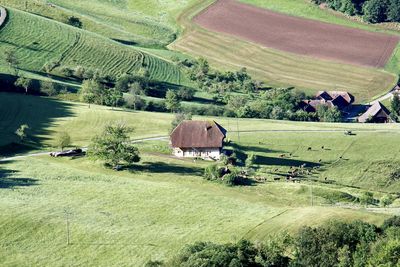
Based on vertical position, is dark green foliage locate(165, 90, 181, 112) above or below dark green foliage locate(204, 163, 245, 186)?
above

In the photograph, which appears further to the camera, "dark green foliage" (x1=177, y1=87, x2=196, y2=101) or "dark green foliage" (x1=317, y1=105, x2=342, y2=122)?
"dark green foliage" (x1=177, y1=87, x2=196, y2=101)

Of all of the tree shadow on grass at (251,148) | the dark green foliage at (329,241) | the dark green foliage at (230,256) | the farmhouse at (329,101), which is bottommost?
the dark green foliage at (230,256)

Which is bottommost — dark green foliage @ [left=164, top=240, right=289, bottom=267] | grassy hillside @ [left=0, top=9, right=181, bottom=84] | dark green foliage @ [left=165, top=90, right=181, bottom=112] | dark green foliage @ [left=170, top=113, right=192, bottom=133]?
dark green foliage @ [left=164, top=240, right=289, bottom=267]

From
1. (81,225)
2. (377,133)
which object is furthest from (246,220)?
(377,133)

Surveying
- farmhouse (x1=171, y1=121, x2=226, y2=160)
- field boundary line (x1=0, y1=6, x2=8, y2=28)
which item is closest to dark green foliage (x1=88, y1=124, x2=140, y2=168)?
farmhouse (x1=171, y1=121, x2=226, y2=160)

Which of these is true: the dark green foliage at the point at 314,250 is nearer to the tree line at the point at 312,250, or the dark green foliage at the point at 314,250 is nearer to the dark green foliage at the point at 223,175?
the tree line at the point at 312,250

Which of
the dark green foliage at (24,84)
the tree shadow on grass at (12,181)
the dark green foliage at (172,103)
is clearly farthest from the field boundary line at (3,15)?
the tree shadow on grass at (12,181)

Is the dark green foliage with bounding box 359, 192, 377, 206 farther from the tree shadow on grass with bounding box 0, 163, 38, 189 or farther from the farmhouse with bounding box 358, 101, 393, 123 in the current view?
the farmhouse with bounding box 358, 101, 393, 123
